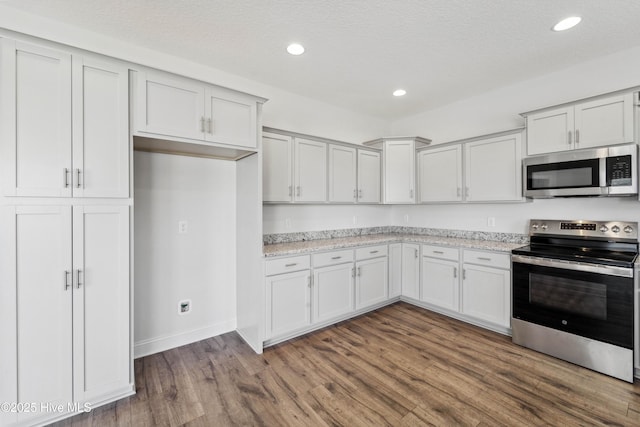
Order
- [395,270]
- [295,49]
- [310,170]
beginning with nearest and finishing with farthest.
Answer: [295,49] → [310,170] → [395,270]

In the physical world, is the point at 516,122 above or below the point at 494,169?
above

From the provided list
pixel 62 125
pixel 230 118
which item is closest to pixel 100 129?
pixel 62 125

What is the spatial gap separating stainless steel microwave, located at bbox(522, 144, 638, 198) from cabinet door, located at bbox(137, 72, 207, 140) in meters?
3.24

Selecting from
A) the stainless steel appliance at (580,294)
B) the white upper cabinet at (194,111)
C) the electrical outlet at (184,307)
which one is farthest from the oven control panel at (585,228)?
the electrical outlet at (184,307)

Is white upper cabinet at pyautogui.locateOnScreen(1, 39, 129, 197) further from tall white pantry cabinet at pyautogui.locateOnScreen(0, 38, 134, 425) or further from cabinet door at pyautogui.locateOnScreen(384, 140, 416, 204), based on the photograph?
cabinet door at pyautogui.locateOnScreen(384, 140, 416, 204)

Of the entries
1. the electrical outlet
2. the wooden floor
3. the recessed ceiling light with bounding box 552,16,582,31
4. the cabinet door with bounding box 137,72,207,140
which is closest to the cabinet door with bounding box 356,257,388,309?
the wooden floor

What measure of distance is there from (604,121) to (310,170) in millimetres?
2772

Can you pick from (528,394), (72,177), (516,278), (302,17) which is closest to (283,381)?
(528,394)

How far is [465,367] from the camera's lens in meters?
2.41

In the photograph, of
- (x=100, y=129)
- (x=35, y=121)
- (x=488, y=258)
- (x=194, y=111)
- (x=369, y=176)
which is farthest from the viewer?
(x=369, y=176)

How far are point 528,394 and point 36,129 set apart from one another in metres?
3.76

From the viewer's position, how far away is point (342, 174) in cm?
367

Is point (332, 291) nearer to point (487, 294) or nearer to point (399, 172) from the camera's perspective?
point (487, 294)

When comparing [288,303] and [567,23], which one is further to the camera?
[288,303]
